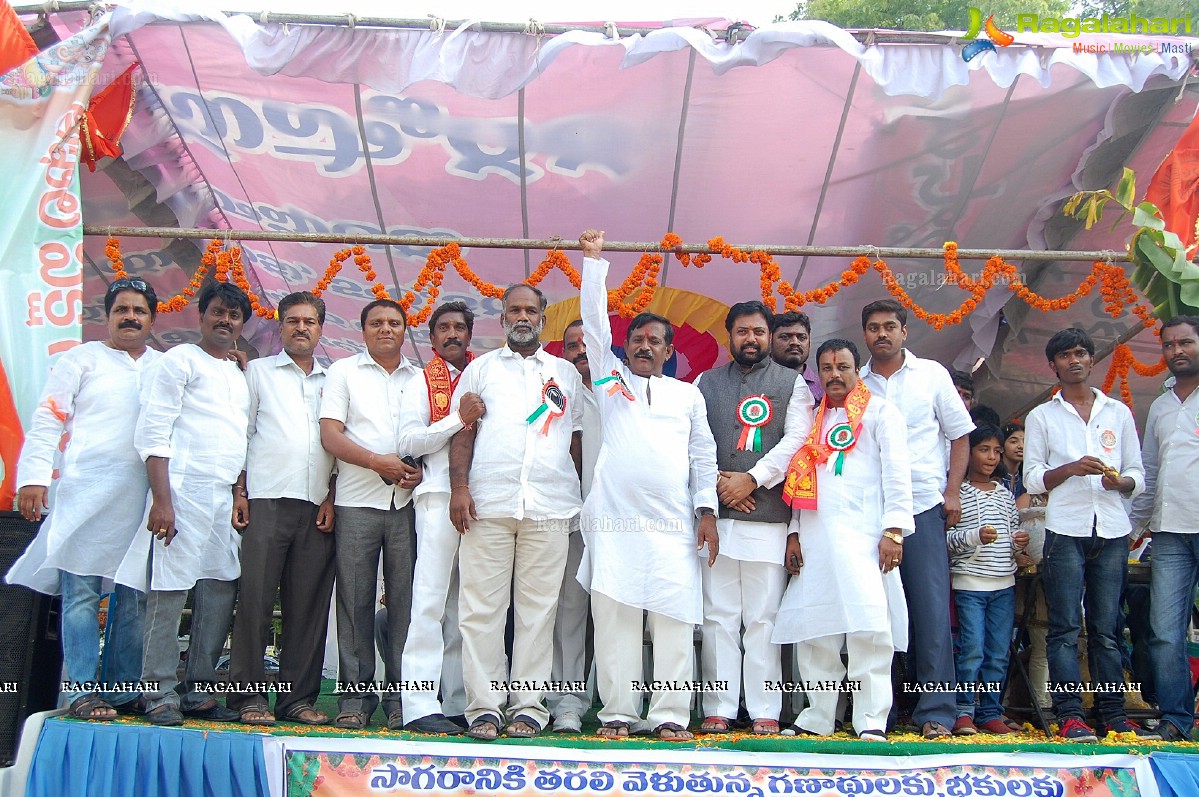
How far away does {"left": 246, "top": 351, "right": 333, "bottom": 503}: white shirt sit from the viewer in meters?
4.16

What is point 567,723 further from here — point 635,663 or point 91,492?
point 91,492

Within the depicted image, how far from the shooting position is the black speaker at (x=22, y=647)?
12.6 feet

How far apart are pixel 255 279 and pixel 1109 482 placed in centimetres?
570

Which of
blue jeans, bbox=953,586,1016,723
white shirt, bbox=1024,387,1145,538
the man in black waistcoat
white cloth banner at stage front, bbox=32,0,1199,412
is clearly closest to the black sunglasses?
white cloth banner at stage front, bbox=32,0,1199,412

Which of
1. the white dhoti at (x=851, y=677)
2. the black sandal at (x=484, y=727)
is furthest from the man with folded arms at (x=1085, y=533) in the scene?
the black sandal at (x=484, y=727)

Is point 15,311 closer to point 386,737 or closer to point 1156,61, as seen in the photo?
point 386,737

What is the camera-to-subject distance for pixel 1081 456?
4445 millimetres

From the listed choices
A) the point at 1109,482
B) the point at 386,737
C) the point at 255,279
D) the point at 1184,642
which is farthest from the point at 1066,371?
the point at 255,279

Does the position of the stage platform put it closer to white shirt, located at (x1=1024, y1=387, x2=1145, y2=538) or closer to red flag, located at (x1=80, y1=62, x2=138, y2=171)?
white shirt, located at (x1=1024, y1=387, x2=1145, y2=538)

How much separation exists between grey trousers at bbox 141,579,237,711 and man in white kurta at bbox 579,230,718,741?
1517mm

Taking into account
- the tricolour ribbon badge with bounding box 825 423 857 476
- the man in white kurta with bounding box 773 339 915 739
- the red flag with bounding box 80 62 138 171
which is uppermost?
the red flag with bounding box 80 62 138 171

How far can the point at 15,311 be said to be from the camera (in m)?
4.65

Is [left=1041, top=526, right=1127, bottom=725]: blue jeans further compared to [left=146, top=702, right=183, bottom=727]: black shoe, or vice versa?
[left=1041, top=526, right=1127, bottom=725]: blue jeans

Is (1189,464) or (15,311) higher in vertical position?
(15,311)
